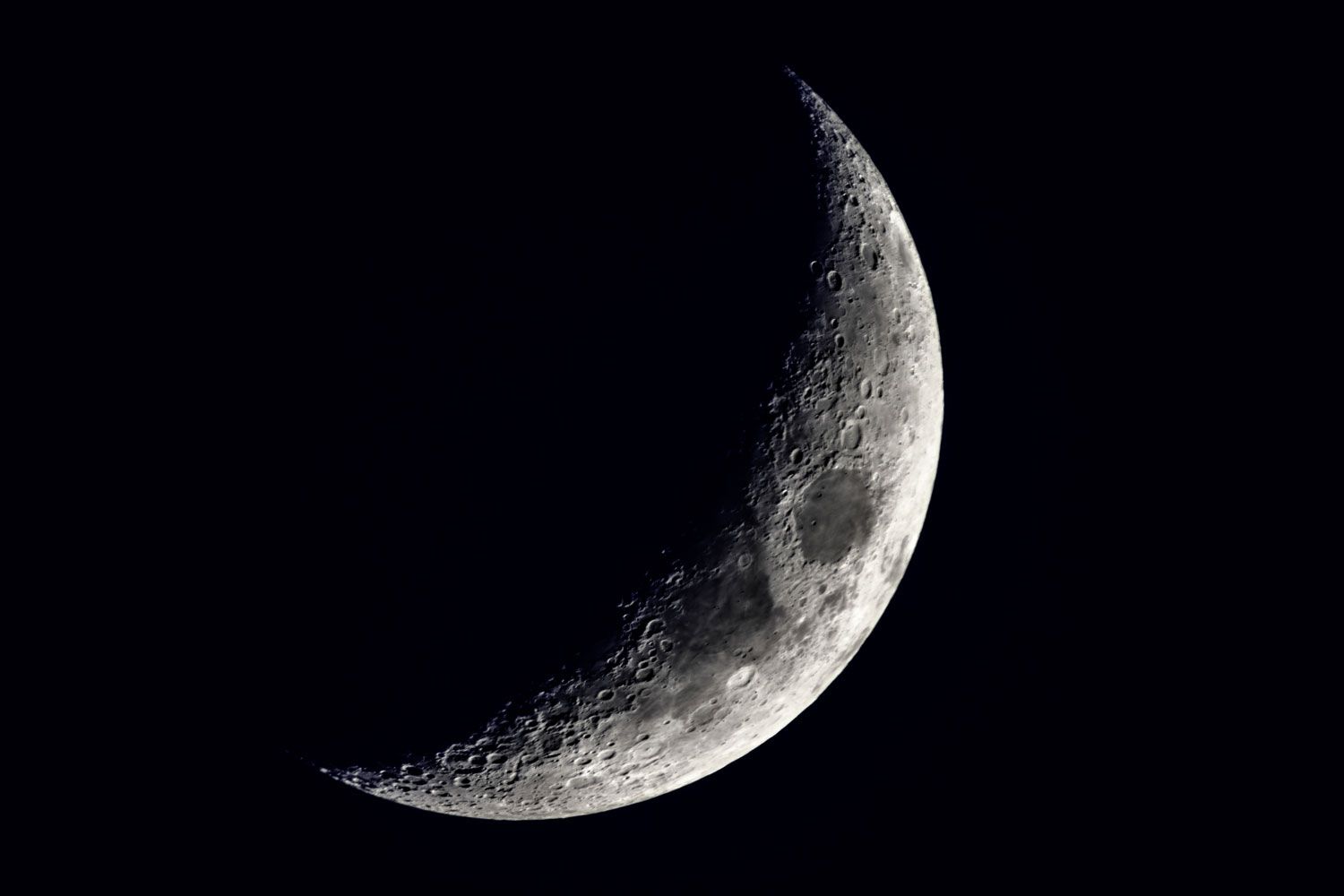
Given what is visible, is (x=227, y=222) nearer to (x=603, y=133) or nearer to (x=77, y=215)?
(x=77, y=215)

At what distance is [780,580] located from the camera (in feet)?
9.97

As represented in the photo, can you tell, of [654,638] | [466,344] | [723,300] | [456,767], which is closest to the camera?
[466,344]

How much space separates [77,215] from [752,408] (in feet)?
7.16

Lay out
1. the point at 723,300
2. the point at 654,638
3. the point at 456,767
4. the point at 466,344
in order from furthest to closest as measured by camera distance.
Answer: the point at 456,767, the point at 654,638, the point at 723,300, the point at 466,344

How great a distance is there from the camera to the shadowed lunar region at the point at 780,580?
2.93m

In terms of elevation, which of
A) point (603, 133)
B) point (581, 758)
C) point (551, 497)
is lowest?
point (581, 758)

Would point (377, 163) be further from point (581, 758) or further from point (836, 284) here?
point (581, 758)

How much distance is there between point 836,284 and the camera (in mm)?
3062

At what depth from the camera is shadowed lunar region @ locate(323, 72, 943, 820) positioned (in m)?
2.93

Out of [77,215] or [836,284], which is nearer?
[77,215]

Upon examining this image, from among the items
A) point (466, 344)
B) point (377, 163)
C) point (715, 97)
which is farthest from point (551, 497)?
point (715, 97)

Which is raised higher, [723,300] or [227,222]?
[227,222]

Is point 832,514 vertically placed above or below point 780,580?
above

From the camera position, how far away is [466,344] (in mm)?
2516
